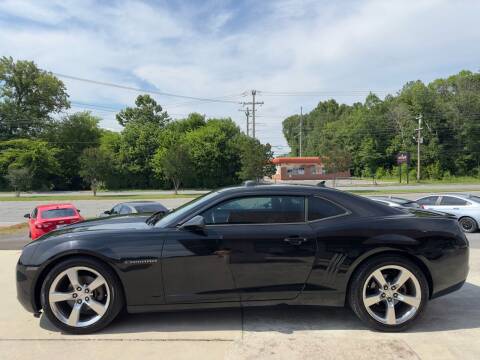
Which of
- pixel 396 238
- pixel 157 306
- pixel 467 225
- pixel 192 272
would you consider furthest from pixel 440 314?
pixel 467 225

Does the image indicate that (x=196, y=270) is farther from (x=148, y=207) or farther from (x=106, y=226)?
(x=148, y=207)

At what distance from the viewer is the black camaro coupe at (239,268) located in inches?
150

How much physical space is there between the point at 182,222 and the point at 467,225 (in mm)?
11447

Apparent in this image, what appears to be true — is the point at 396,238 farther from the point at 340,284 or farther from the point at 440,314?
the point at 440,314

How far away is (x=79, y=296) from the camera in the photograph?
386 centimetres

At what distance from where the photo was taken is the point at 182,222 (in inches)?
155

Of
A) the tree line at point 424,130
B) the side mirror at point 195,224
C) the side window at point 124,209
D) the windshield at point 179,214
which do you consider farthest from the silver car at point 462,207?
the tree line at point 424,130

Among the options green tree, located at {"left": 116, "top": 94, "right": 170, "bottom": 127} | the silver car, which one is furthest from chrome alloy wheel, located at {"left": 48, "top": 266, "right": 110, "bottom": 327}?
green tree, located at {"left": 116, "top": 94, "right": 170, "bottom": 127}

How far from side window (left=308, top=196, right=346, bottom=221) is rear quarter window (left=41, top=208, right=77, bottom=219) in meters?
10.8

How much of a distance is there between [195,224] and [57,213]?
10.7 m

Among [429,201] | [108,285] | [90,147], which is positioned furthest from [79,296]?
[90,147]

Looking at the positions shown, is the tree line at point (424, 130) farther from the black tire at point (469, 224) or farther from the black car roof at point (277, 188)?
the black car roof at point (277, 188)

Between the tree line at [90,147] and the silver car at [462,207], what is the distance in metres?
28.9

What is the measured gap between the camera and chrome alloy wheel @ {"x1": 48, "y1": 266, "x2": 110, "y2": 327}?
384 cm
